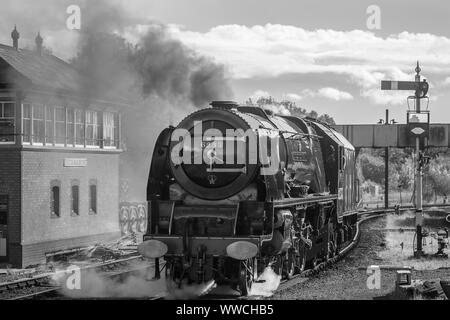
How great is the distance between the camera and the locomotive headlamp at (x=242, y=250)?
13.2 meters

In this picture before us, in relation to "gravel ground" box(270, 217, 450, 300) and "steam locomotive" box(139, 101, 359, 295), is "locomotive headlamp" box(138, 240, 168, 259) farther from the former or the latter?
"gravel ground" box(270, 217, 450, 300)

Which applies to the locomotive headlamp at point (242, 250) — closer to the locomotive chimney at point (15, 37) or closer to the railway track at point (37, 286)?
the railway track at point (37, 286)

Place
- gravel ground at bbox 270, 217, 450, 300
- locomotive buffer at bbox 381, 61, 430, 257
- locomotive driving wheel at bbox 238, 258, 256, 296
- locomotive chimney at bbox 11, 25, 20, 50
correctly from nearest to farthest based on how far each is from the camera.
A: 1. locomotive driving wheel at bbox 238, 258, 256, 296
2. gravel ground at bbox 270, 217, 450, 300
3. locomotive buffer at bbox 381, 61, 430, 257
4. locomotive chimney at bbox 11, 25, 20, 50

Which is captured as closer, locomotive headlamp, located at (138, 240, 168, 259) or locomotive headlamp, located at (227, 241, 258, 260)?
locomotive headlamp, located at (227, 241, 258, 260)

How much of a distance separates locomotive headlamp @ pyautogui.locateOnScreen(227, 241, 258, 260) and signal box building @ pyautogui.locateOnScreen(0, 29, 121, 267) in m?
11.0

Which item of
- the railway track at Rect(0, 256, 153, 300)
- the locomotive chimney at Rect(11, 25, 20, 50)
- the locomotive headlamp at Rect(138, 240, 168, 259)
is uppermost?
the locomotive chimney at Rect(11, 25, 20, 50)

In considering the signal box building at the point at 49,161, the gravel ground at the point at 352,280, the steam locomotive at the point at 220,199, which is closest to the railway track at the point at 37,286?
the steam locomotive at the point at 220,199

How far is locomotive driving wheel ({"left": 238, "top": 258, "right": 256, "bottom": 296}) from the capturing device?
13555 millimetres

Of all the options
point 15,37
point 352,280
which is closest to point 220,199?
point 352,280

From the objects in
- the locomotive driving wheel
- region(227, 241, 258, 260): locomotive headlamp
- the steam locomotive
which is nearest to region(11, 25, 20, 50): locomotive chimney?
the steam locomotive

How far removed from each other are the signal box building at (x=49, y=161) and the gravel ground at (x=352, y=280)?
9.47 metres

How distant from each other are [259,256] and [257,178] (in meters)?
1.43
